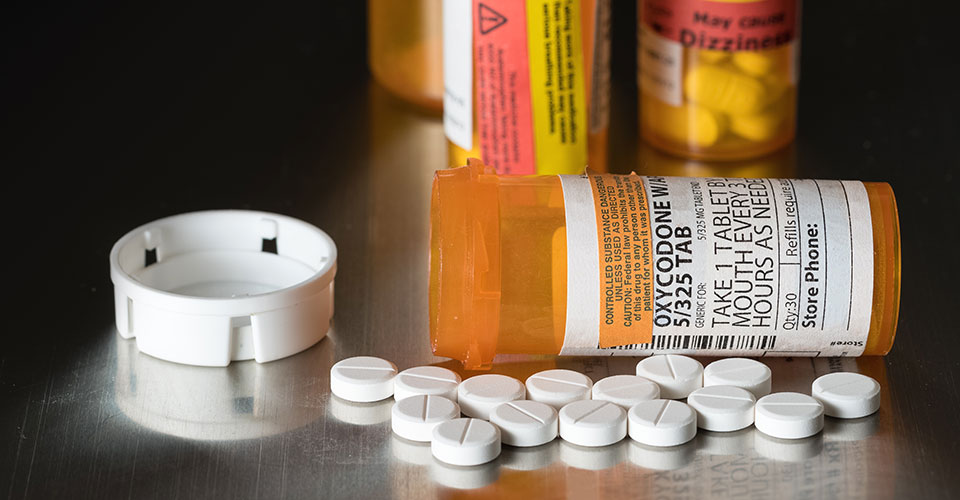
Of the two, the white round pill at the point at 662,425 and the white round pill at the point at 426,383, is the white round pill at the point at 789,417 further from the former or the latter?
the white round pill at the point at 426,383

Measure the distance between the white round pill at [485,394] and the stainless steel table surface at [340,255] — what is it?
3 centimetres

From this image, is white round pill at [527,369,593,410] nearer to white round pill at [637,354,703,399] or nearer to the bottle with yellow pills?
white round pill at [637,354,703,399]

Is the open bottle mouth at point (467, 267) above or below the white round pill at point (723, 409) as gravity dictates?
above

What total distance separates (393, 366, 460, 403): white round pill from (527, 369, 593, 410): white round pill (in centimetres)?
4

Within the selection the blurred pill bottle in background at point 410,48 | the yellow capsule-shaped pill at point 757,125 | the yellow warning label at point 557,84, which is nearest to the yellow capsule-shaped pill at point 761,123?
the yellow capsule-shaped pill at point 757,125

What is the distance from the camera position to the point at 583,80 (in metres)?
0.83

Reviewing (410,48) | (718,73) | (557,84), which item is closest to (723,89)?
(718,73)

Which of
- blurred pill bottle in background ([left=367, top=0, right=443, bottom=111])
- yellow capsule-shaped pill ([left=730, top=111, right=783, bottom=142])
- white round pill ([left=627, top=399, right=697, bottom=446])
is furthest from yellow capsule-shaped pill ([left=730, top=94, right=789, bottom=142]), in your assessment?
white round pill ([left=627, top=399, right=697, bottom=446])

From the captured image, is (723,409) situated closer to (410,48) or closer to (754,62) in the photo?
(754,62)

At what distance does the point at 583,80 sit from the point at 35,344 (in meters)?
0.36

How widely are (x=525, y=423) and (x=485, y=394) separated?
0.03 metres

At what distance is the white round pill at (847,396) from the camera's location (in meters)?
0.62

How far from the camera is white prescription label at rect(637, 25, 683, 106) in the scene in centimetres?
87

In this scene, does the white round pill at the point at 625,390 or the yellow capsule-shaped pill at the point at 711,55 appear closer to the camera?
the white round pill at the point at 625,390
